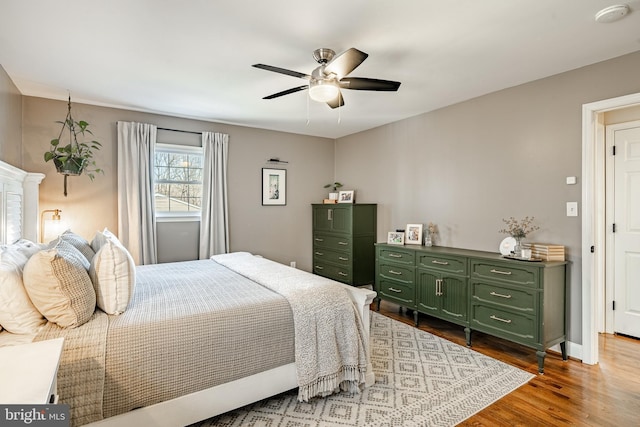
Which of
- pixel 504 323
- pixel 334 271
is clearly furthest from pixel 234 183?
pixel 504 323

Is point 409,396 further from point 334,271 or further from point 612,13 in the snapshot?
point 334,271

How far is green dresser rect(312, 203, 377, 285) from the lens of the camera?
4.88 meters

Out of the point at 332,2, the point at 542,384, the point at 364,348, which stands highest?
the point at 332,2

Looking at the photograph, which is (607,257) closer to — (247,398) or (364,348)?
(364,348)

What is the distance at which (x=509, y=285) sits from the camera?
292 centimetres

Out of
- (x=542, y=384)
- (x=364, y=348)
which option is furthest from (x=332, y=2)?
(x=542, y=384)

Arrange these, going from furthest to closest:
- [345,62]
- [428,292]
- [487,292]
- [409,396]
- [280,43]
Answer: [428,292]
[487,292]
[280,43]
[409,396]
[345,62]

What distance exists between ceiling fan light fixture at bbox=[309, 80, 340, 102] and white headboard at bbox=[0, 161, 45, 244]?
2374 mm

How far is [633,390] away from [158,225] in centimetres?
496

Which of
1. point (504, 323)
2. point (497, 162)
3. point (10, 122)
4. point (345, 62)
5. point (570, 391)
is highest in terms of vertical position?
point (345, 62)

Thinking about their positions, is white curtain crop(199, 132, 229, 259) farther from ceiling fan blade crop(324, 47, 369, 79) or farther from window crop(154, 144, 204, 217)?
ceiling fan blade crop(324, 47, 369, 79)

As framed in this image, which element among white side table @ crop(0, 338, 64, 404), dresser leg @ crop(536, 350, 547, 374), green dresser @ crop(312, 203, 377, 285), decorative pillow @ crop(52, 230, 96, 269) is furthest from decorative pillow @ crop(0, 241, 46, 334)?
green dresser @ crop(312, 203, 377, 285)

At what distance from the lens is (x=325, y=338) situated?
2191 mm

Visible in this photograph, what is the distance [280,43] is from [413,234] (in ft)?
9.19
